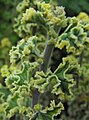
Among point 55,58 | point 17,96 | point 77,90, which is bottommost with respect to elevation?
point 17,96

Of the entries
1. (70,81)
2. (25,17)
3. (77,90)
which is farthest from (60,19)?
(77,90)

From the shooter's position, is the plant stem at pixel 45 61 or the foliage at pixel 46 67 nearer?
the foliage at pixel 46 67

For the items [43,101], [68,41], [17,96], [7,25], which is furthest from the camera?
[7,25]

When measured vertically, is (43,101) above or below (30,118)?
above

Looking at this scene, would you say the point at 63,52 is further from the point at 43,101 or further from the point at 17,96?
the point at 17,96

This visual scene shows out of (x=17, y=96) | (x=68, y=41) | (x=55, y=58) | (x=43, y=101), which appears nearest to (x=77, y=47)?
(x=68, y=41)

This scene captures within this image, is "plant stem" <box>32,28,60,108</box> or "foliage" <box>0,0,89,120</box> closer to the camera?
"foliage" <box>0,0,89,120</box>

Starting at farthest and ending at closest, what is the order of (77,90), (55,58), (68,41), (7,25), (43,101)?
(7,25), (55,58), (43,101), (77,90), (68,41)

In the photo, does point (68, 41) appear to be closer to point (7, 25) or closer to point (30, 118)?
point (30, 118)

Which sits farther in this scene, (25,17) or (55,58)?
(55,58)
